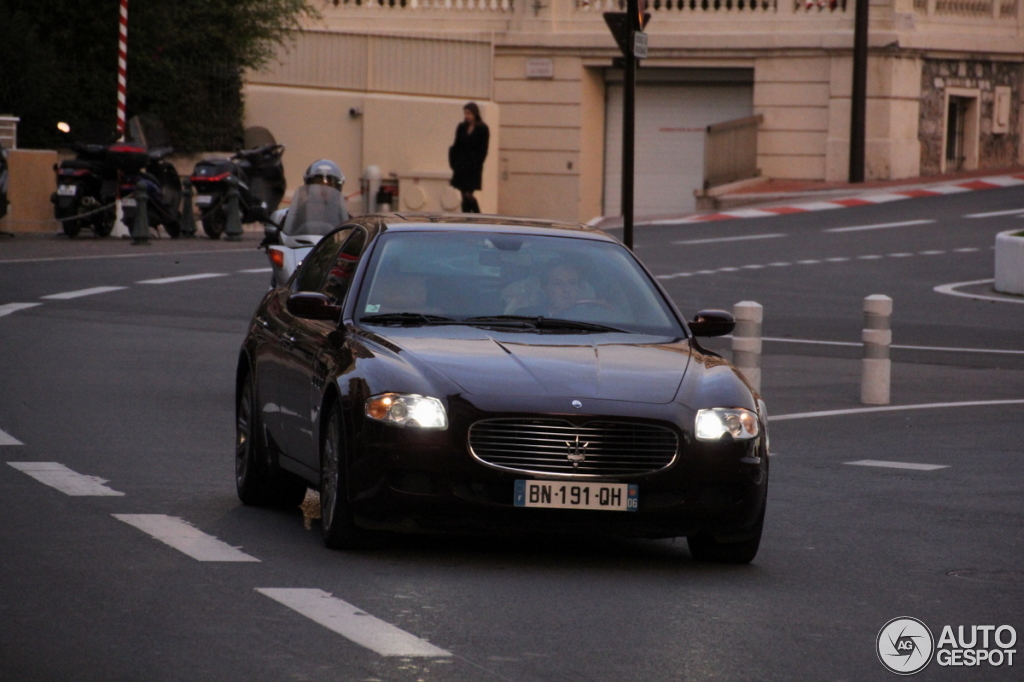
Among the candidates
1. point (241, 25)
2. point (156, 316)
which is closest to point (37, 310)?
point (156, 316)

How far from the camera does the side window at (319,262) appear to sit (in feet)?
31.6

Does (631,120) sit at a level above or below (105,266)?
above

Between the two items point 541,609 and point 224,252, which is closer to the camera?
point 541,609

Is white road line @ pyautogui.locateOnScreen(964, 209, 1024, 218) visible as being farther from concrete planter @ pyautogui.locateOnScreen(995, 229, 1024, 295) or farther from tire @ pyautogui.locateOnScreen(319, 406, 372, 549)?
tire @ pyautogui.locateOnScreen(319, 406, 372, 549)

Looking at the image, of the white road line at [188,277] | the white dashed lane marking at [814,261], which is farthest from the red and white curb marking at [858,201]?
the white road line at [188,277]

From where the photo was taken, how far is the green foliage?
3303 centimetres

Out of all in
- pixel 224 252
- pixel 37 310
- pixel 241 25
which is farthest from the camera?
pixel 241 25

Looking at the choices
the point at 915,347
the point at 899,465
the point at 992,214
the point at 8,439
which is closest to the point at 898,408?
the point at 899,465

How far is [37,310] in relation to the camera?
19.7 m

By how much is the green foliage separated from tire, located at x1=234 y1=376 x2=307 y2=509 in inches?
859

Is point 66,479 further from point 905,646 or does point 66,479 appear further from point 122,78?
point 122,78

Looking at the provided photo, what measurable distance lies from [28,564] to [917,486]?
5.08 meters

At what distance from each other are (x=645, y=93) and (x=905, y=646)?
39226 mm

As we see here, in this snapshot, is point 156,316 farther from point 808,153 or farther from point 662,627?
point 808,153
